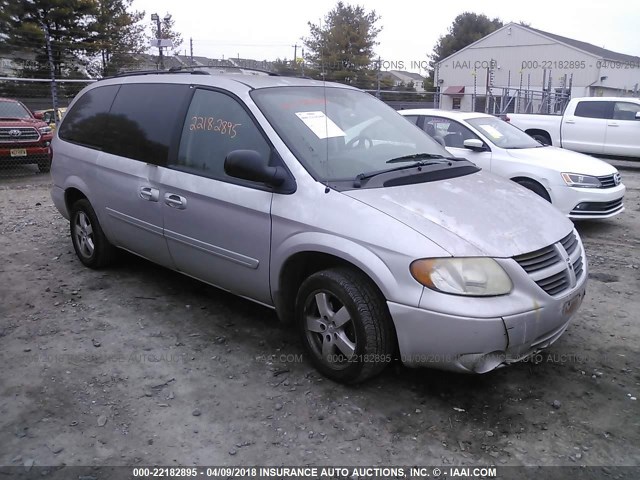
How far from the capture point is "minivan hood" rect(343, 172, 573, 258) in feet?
9.21

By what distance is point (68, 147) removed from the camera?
5070 mm

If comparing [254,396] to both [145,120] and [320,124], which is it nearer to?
[320,124]

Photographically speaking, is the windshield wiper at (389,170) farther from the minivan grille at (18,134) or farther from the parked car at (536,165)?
the minivan grille at (18,134)

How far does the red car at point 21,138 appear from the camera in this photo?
10.7 metres

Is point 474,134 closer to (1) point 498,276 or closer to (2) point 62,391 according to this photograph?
(1) point 498,276

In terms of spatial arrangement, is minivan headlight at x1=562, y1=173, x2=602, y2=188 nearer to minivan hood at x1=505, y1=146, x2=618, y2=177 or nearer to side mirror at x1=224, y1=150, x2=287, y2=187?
minivan hood at x1=505, y1=146, x2=618, y2=177

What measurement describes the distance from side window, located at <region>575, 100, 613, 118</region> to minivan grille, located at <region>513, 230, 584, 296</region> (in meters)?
11.5

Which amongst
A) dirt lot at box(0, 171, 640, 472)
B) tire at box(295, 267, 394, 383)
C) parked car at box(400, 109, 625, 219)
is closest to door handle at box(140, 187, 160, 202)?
dirt lot at box(0, 171, 640, 472)

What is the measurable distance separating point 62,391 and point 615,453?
301 cm

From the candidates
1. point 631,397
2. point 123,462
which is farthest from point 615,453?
point 123,462

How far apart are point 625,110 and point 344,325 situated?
12.6 metres

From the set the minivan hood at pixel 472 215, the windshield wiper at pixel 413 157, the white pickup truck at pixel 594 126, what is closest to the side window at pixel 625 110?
the white pickup truck at pixel 594 126

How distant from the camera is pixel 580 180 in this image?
22.2ft

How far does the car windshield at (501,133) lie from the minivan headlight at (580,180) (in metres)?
0.88
